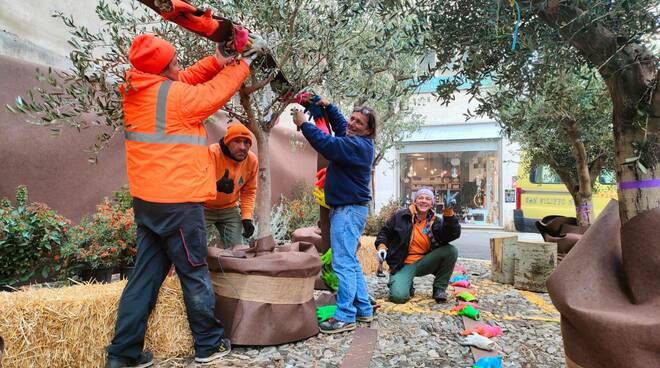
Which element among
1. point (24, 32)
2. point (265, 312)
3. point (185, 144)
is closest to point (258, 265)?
point (265, 312)

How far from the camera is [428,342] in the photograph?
3.30 meters

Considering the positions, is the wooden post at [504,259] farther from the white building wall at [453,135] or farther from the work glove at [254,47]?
the white building wall at [453,135]

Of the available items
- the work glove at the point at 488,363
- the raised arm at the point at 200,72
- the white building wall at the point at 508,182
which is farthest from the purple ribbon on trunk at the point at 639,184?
the white building wall at the point at 508,182

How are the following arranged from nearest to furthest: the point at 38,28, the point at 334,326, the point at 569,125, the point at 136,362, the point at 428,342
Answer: the point at 136,362 → the point at 428,342 → the point at 334,326 → the point at 38,28 → the point at 569,125

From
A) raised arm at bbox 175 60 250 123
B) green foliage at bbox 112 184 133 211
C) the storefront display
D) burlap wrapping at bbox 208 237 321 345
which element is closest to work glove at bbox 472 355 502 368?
burlap wrapping at bbox 208 237 321 345

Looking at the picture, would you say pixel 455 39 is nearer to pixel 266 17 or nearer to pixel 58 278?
pixel 266 17

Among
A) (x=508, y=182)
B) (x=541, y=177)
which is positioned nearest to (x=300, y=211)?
(x=541, y=177)

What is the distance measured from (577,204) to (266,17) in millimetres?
6013

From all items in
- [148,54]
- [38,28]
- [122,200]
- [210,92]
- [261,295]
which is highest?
[38,28]

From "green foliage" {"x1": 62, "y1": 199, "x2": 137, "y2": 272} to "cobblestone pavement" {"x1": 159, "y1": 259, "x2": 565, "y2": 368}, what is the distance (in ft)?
→ 6.02

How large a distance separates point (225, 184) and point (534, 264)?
405 cm

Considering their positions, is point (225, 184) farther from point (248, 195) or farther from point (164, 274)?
point (164, 274)

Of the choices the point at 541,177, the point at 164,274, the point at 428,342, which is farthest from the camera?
the point at 541,177

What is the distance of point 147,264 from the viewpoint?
267 centimetres
